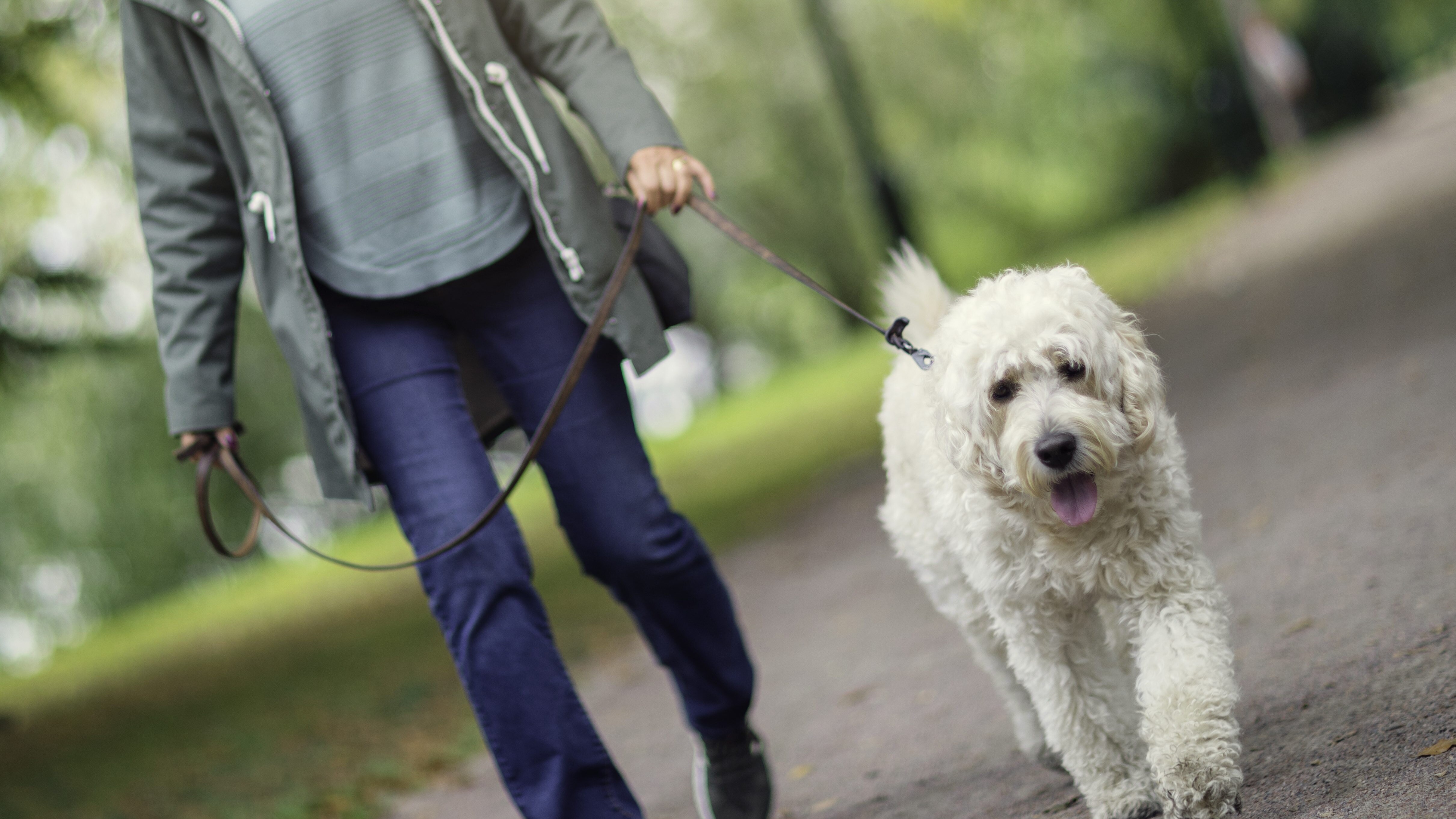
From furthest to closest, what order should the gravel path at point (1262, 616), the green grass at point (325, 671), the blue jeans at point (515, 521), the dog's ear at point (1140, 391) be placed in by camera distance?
the green grass at point (325, 671) → the gravel path at point (1262, 616) → the blue jeans at point (515, 521) → the dog's ear at point (1140, 391)

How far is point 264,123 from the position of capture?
3500 mm

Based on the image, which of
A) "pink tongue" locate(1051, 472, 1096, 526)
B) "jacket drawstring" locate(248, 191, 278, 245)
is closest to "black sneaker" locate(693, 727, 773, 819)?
"pink tongue" locate(1051, 472, 1096, 526)

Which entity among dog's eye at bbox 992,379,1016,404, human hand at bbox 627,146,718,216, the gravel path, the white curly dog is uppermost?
human hand at bbox 627,146,718,216

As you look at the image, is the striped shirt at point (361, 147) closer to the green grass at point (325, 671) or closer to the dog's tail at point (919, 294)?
the dog's tail at point (919, 294)

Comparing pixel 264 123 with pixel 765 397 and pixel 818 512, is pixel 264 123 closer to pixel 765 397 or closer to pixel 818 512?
pixel 818 512

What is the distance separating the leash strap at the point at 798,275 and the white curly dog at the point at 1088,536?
109 mm

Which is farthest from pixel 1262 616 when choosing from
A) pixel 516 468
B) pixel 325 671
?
pixel 325 671

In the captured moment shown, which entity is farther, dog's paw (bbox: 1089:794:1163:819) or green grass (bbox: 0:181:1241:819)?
green grass (bbox: 0:181:1241:819)

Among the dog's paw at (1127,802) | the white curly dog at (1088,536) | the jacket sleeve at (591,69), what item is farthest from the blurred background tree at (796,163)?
the dog's paw at (1127,802)

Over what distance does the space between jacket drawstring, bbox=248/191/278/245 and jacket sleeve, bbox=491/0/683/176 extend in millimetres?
839

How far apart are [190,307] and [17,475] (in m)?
23.8

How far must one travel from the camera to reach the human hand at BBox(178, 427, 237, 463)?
12.1 feet

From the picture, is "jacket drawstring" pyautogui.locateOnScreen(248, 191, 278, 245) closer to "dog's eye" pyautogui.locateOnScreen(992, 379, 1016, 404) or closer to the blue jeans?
the blue jeans

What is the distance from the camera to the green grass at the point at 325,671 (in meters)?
6.94
